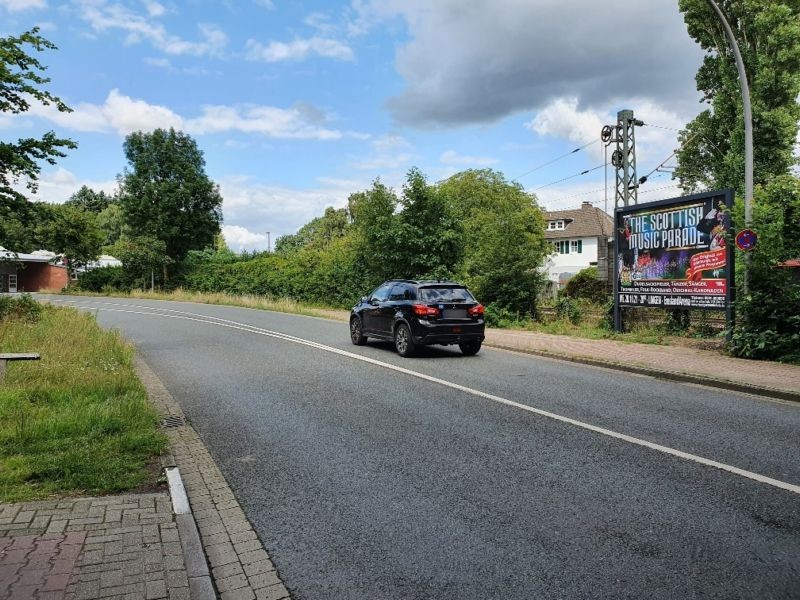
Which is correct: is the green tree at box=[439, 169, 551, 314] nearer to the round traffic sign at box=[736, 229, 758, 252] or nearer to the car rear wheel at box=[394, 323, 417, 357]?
the car rear wheel at box=[394, 323, 417, 357]

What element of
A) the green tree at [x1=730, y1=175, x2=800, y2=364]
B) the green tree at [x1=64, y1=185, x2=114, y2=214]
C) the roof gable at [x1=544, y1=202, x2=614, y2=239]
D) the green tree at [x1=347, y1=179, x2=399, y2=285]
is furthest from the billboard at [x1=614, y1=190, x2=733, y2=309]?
the green tree at [x1=64, y1=185, x2=114, y2=214]

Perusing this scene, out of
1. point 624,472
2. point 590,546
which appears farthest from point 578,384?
point 590,546

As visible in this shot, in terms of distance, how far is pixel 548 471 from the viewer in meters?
5.18

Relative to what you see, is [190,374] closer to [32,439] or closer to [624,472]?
[32,439]

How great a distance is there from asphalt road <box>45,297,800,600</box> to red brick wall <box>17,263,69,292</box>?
64566mm

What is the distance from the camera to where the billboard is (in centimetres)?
1296

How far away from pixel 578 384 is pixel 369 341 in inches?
299

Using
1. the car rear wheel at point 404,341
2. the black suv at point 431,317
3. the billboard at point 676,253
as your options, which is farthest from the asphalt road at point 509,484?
the billboard at point 676,253

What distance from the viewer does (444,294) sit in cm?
1310

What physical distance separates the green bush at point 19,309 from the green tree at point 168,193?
1328 inches

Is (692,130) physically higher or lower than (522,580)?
higher

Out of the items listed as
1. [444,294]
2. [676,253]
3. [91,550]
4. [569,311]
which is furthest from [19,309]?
[676,253]

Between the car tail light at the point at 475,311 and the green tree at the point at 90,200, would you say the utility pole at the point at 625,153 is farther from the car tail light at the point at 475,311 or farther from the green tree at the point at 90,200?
the green tree at the point at 90,200

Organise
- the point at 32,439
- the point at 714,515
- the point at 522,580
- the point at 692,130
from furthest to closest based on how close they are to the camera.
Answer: the point at 692,130, the point at 32,439, the point at 714,515, the point at 522,580
